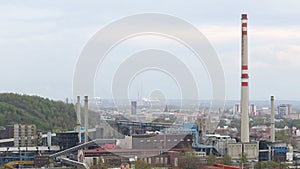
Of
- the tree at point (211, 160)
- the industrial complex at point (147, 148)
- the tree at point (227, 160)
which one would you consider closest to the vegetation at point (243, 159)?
the industrial complex at point (147, 148)

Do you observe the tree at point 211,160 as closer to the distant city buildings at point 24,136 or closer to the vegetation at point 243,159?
the vegetation at point 243,159

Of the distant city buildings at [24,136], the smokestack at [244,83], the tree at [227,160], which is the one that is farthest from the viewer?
the distant city buildings at [24,136]

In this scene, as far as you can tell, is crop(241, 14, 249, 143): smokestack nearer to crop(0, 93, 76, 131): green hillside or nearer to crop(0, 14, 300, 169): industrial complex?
crop(0, 14, 300, 169): industrial complex

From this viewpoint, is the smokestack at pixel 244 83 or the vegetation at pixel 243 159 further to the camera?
the smokestack at pixel 244 83

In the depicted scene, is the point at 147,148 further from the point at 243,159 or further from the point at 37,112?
the point at 37,112

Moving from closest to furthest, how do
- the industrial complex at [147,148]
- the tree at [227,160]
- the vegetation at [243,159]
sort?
the vegetation at [243,159], the tree at [227,160], the industrial complex at [147,148]

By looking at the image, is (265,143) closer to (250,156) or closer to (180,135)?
(250,156)

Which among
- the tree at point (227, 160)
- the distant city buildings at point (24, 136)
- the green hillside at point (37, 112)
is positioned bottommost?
the tree at point (227, 160)

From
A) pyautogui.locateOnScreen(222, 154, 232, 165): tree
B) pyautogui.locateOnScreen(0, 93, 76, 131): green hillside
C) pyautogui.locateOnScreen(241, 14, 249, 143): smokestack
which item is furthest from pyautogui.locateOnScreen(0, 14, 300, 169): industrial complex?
pyautogui.locateOnScreen(0, 93, 76, 131): green hillside

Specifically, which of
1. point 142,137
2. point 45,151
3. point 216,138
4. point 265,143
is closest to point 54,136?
point 45,151
